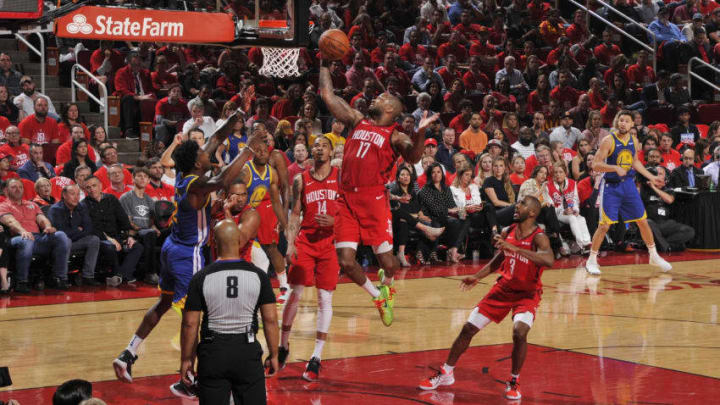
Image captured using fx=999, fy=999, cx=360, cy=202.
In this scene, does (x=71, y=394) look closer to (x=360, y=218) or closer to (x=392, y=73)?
(x=360, y=218)

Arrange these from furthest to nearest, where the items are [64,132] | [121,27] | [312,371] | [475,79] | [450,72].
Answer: [475,79]
[450,72]
[64,132]
[121,27]
[312,371]

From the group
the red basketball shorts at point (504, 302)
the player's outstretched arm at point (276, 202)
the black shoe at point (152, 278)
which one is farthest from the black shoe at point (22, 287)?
the red basketball shorts at point (504, 302)

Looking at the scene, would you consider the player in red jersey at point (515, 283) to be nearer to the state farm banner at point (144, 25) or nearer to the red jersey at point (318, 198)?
the red jersey at point (318, 198)

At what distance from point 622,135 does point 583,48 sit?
9.53 meters

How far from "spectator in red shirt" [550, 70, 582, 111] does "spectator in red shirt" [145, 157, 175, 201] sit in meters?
8.85

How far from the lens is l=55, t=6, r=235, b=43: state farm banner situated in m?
9.96

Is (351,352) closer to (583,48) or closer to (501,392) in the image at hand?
(501,392)

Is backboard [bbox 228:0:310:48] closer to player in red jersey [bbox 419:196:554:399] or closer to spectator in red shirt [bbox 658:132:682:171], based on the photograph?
player in red jersey [bbox 419:196:554:399]

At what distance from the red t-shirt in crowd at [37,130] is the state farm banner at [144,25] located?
4.53 meters

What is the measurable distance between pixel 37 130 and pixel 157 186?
2319 millimetres

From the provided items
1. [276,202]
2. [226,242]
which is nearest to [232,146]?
[276,202]

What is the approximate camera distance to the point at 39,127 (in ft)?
47.0

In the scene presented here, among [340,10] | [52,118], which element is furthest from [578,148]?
[52,118]

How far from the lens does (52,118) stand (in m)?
14.5
